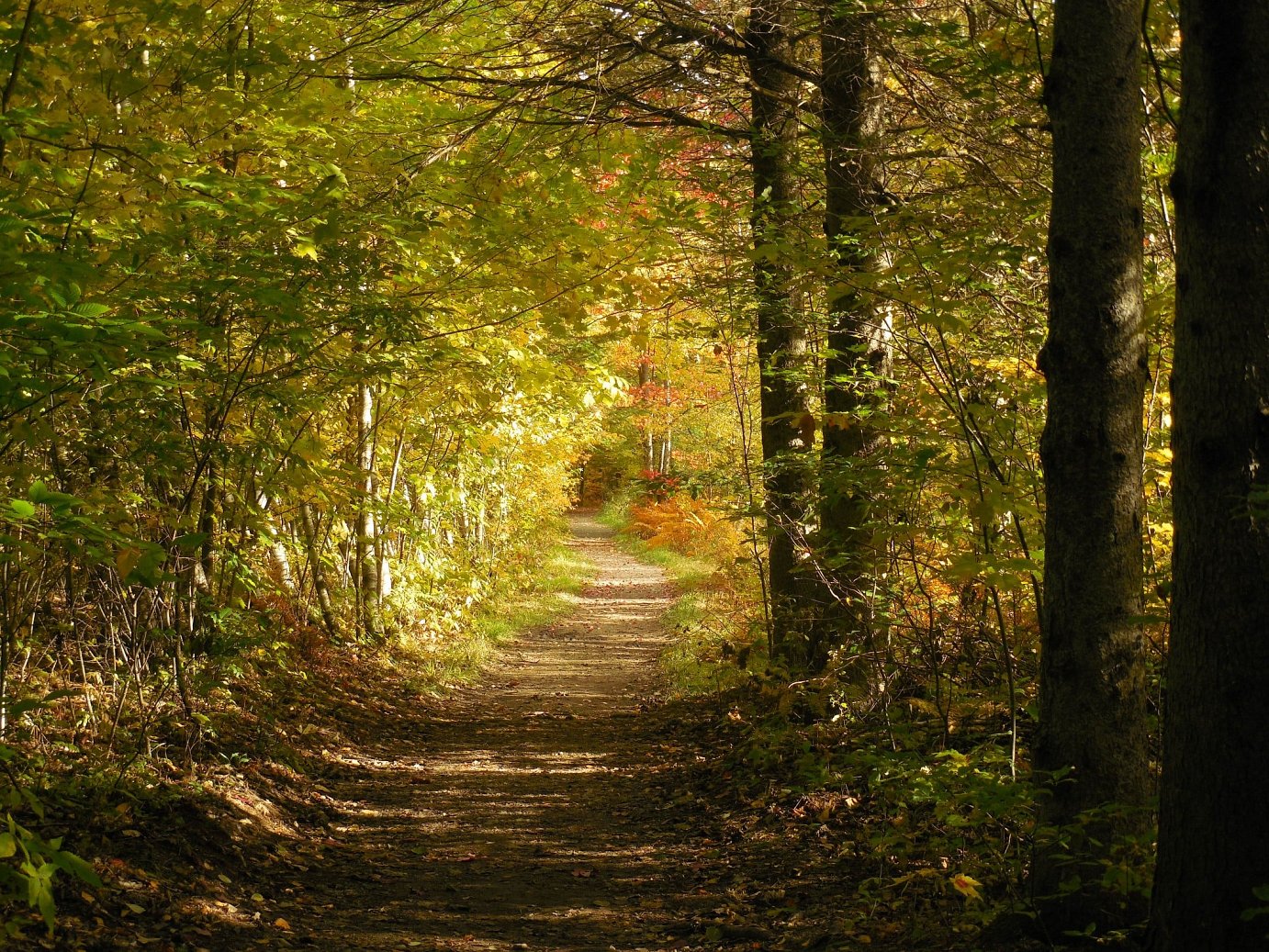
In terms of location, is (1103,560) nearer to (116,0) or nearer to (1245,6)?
(1245,6)

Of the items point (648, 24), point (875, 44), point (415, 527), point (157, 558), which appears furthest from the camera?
point (415, 527)

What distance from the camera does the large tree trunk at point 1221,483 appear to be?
8.27 feet

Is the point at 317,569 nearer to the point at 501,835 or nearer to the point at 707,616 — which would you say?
the point at 501,835

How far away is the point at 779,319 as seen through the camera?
832cm

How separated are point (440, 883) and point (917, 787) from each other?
2.96m

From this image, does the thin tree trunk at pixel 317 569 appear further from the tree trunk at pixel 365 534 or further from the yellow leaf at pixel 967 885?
the yellow leaf at pixel 967 885

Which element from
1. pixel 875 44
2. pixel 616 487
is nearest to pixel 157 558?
pixel 875 44

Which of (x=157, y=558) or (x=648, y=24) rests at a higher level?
(x=648, y=24)

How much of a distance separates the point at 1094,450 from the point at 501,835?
4.83 metres

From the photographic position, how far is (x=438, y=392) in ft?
38.1

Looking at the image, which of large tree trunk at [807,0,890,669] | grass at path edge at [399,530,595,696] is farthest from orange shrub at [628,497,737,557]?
large tree trunk at [807,0,890,669]

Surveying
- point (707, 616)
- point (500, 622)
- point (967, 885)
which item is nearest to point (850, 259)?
point (967, 885)

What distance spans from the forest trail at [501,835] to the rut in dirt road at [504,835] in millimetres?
13

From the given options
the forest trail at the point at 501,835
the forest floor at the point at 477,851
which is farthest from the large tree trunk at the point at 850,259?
the forest trail at the point at 501,835
